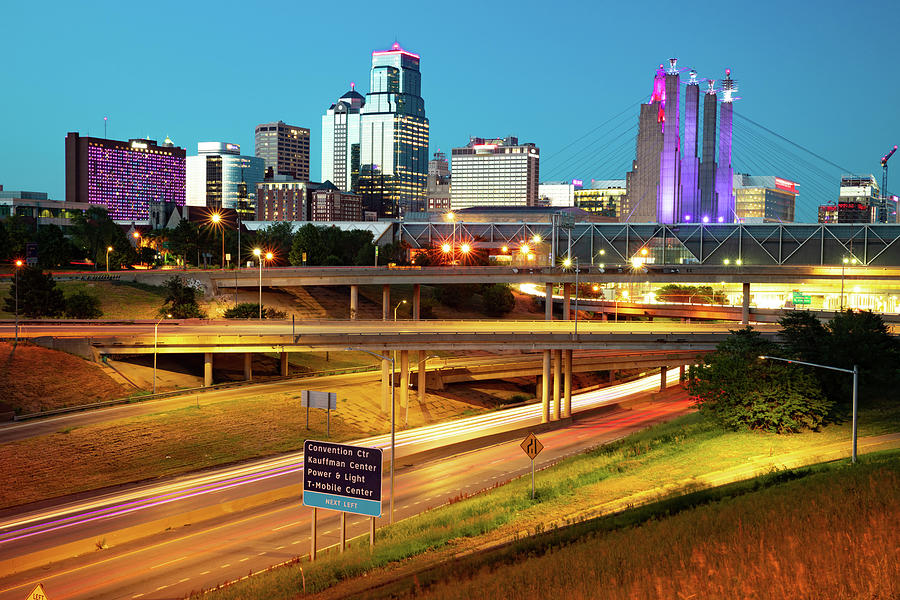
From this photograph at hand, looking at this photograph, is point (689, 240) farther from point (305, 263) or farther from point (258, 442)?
point (258, 442)

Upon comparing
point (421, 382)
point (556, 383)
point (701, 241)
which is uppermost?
point (701, 241)

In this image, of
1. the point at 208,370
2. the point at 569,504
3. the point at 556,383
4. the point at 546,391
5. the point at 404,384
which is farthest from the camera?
the point at 556,383

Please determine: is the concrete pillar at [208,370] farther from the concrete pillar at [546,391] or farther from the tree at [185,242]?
the tree at [185,242]

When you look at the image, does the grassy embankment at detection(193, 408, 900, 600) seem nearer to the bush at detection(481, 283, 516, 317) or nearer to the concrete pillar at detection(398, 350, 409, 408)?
the concrete pillar at detection(398, 350, 409, 408)

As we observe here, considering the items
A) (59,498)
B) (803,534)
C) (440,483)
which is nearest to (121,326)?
(59,498)

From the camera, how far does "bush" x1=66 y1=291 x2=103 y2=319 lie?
81438mm

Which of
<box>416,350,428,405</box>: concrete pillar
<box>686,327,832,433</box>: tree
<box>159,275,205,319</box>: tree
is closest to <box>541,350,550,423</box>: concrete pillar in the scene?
<box>416,350,428,405</box>: concrete pillar

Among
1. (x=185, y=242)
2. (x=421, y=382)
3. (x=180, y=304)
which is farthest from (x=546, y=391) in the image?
(x=185, y=242)

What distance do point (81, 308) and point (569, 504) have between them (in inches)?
2468

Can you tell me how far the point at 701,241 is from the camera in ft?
459

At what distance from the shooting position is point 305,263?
5438 inches

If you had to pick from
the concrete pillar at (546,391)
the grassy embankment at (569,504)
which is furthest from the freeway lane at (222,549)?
the concrete pillar at (546,391)

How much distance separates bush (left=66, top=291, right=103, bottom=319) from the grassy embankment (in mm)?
54714

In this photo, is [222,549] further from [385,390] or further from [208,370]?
[385,390]
